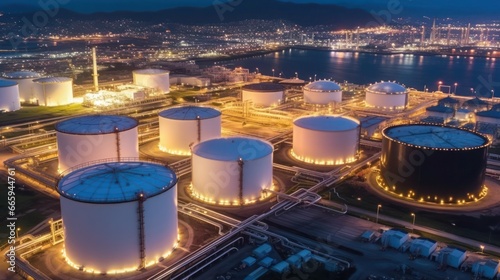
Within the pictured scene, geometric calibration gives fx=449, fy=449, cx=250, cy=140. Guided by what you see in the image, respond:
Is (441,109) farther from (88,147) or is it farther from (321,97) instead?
(88,147)

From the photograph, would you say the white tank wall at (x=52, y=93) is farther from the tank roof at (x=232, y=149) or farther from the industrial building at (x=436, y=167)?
the industrial building at (x=436, y=167)

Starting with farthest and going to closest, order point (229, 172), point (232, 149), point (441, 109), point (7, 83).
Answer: point (7, 83) < point (441, 109) < point (232, 149) < point (229, 172)

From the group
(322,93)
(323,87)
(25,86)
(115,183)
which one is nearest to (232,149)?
(115,183)

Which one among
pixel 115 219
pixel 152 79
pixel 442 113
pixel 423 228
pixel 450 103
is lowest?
pixel 423 228

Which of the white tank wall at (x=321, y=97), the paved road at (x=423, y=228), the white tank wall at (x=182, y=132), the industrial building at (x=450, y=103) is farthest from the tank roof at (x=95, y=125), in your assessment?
the industrial building at (x=450, y=103)

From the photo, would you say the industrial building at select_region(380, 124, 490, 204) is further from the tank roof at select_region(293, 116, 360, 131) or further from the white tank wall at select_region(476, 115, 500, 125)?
the white tank wall at select_region(476, 115, 500, 125)

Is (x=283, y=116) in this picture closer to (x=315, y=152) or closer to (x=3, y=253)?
(x=315, y=152)

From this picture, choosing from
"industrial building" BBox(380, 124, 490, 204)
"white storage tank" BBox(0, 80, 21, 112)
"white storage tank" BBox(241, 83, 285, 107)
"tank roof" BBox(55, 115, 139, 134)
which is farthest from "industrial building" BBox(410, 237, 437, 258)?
"white storage tank" BBox(0, 80, 21, 112)
